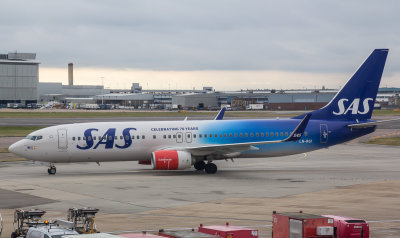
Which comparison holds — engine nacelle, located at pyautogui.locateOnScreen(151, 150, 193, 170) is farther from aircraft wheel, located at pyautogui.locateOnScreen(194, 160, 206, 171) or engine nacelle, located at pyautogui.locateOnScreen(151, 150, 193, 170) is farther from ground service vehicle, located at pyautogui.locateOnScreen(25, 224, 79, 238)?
ground service vehicle, located at pyautogui.locateOnScreen(25, 224, 79, 238)

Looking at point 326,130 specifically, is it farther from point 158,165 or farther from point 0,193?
point 0,193

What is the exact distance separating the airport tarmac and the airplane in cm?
137

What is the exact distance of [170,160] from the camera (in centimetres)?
4341

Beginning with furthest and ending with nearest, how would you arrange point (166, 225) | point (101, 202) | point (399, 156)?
point (399, 156) → point (101, 202) → point (166, 225)

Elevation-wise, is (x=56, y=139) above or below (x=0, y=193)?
above

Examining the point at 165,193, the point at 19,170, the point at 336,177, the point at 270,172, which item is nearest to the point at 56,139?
the point at 19,170

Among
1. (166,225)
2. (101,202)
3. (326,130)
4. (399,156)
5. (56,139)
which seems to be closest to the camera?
(166,225)

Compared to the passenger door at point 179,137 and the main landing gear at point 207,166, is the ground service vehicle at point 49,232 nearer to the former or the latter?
the main landing gear at point 207,166

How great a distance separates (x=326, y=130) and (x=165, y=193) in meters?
17.0

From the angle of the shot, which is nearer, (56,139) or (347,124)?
(56,139)

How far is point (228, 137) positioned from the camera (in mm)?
46656

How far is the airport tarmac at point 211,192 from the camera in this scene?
27922 mm

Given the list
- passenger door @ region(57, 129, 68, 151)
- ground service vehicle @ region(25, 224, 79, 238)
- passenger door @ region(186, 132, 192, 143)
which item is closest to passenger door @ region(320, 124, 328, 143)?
passenger door @ region(186, 132, 192, 143)

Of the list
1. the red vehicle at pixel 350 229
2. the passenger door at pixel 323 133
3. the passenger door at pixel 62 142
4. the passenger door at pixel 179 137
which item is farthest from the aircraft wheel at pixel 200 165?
the red vehicle at pixel 350 229
